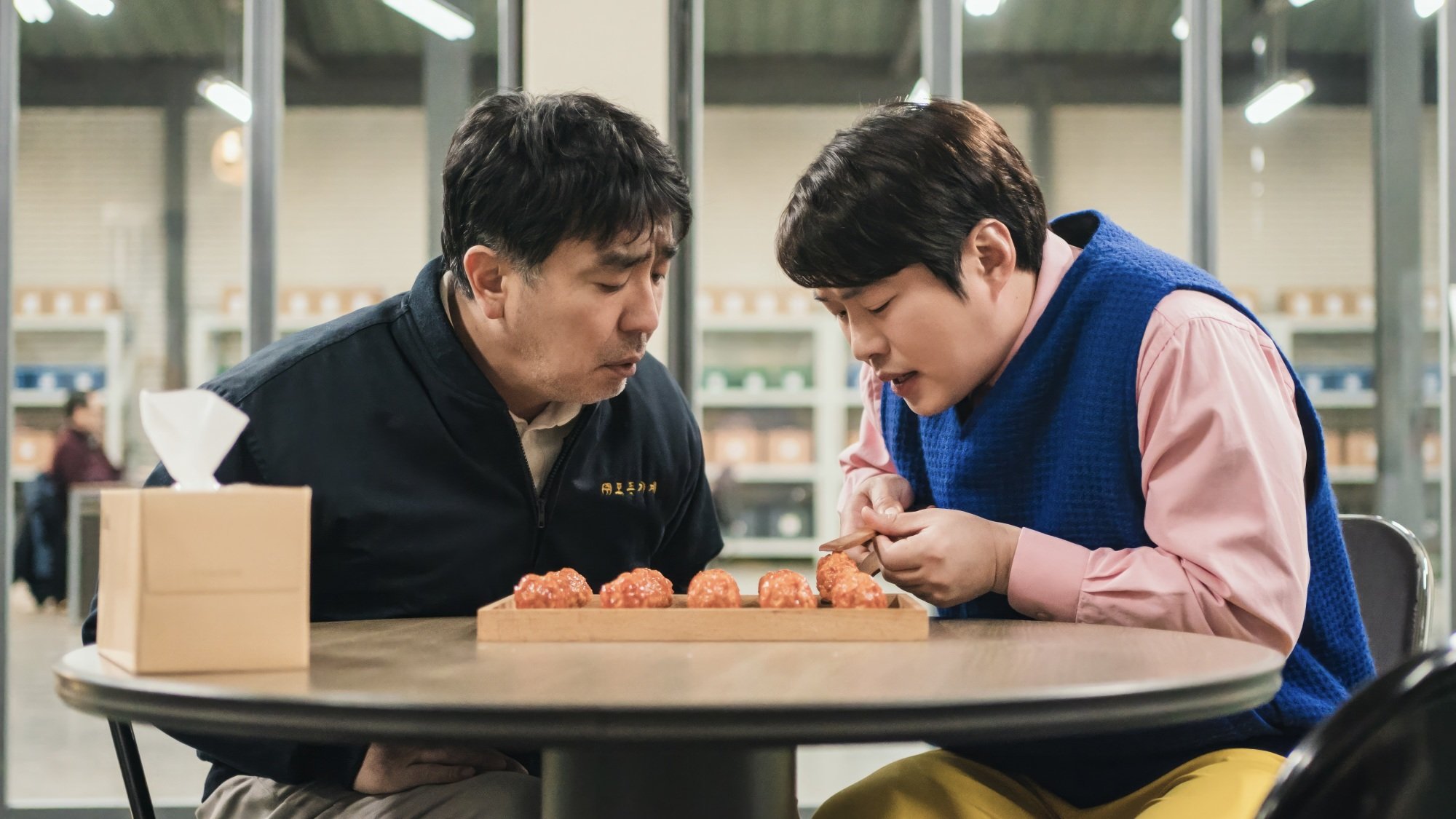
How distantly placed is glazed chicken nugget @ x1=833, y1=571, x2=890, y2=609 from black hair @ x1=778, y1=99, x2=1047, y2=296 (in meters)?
0.39

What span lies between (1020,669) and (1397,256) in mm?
3727

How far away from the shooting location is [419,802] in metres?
1.29

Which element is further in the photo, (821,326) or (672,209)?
(821,326)

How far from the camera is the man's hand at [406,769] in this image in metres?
1.30

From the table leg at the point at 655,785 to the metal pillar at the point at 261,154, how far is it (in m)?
2.59

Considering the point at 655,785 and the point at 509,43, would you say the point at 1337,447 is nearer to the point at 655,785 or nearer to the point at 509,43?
the point at 509,43

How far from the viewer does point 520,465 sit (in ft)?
5.20

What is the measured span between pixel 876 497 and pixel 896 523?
318mm

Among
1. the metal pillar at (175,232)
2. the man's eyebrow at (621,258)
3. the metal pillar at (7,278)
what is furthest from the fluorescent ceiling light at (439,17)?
the metal pillar at (175,232)

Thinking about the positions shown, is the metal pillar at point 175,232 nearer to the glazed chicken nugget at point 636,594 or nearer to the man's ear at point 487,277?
the man's ear at point 487,277

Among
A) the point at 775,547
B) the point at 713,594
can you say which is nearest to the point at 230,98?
the point at 713,594

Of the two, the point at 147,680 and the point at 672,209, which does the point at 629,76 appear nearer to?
the point at 672,209

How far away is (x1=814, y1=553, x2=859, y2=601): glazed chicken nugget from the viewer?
1275mm

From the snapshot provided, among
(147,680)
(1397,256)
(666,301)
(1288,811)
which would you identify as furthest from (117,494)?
(1397,256)
